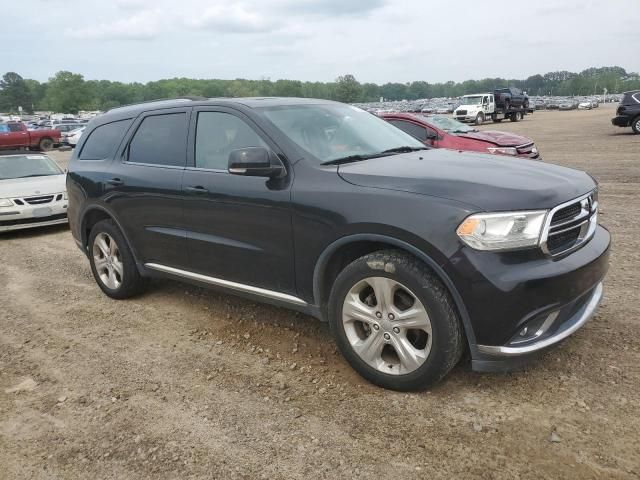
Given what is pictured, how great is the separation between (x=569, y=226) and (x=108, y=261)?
Answer: 4.09 meters

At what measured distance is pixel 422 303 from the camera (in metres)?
2.93

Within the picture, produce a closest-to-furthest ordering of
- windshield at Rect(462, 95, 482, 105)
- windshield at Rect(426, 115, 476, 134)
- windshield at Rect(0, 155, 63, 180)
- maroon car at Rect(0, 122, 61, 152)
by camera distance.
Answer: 1. windshield at Rect(0, 155, 63, 180)
2. windshield at Rect(426, 115, 476, 134)
3. maroon car at Rect(0, 122, 61, 152)
4. windshield at Rect(462, 95, 482, 105)

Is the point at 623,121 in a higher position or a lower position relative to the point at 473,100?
lower

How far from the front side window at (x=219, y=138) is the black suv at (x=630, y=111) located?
1915 centimetres

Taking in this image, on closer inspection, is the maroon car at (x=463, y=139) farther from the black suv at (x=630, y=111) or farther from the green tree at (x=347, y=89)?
the green tree at (x=347, y=89)

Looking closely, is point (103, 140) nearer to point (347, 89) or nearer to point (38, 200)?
point (38, 200)

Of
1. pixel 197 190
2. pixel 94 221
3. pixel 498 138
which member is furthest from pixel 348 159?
pixel 498 138

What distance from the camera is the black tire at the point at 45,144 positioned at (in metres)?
29.4

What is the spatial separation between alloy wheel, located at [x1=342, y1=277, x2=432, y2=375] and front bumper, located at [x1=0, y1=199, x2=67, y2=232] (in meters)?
7.14

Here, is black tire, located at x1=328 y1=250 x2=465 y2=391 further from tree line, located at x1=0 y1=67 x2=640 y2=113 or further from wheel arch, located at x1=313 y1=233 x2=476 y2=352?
tree line, located at x1=0 y1=67 x2=640 y2=113

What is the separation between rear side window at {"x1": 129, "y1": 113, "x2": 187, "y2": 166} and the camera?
14.1 feet

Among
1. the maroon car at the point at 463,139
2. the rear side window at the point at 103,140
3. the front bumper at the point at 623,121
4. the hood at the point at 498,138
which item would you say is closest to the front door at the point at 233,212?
the rear side window at the point at 103,140

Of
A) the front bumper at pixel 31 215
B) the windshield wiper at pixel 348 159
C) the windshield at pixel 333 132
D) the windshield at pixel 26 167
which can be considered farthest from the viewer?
the windshield at pixel 26 167

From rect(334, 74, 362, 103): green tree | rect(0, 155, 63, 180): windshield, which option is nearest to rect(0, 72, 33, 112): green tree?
rect(334, 74, 362, 103): green tree
